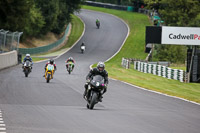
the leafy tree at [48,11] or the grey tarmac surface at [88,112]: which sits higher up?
the leafy tree at [48,11]

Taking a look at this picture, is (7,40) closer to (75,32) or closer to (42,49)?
(42,49)

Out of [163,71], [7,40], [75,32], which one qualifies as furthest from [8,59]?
Result: [75,32]

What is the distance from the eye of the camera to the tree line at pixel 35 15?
53188mm

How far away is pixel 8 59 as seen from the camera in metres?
37.7

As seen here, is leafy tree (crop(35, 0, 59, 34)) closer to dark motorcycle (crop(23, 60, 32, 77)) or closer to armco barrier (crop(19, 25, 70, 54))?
armco barrier (crop(19, 25, 70, 54))

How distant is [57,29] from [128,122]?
63200mm

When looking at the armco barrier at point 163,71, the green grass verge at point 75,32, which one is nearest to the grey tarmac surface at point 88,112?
the armco barrier at point 163,71

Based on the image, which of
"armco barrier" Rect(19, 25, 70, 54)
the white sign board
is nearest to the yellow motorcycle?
the white sign board

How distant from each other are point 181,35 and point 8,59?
545 inches

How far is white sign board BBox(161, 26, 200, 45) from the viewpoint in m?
35.5

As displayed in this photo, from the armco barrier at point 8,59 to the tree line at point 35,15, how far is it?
11.9 metres

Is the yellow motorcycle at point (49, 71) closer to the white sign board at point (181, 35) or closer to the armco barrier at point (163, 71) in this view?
the armco barrier at point (163, 71)

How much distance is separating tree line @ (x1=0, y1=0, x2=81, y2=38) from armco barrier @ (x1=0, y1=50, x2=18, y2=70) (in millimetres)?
11859

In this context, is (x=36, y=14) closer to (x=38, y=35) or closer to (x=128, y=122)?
(x=38, y=35)
